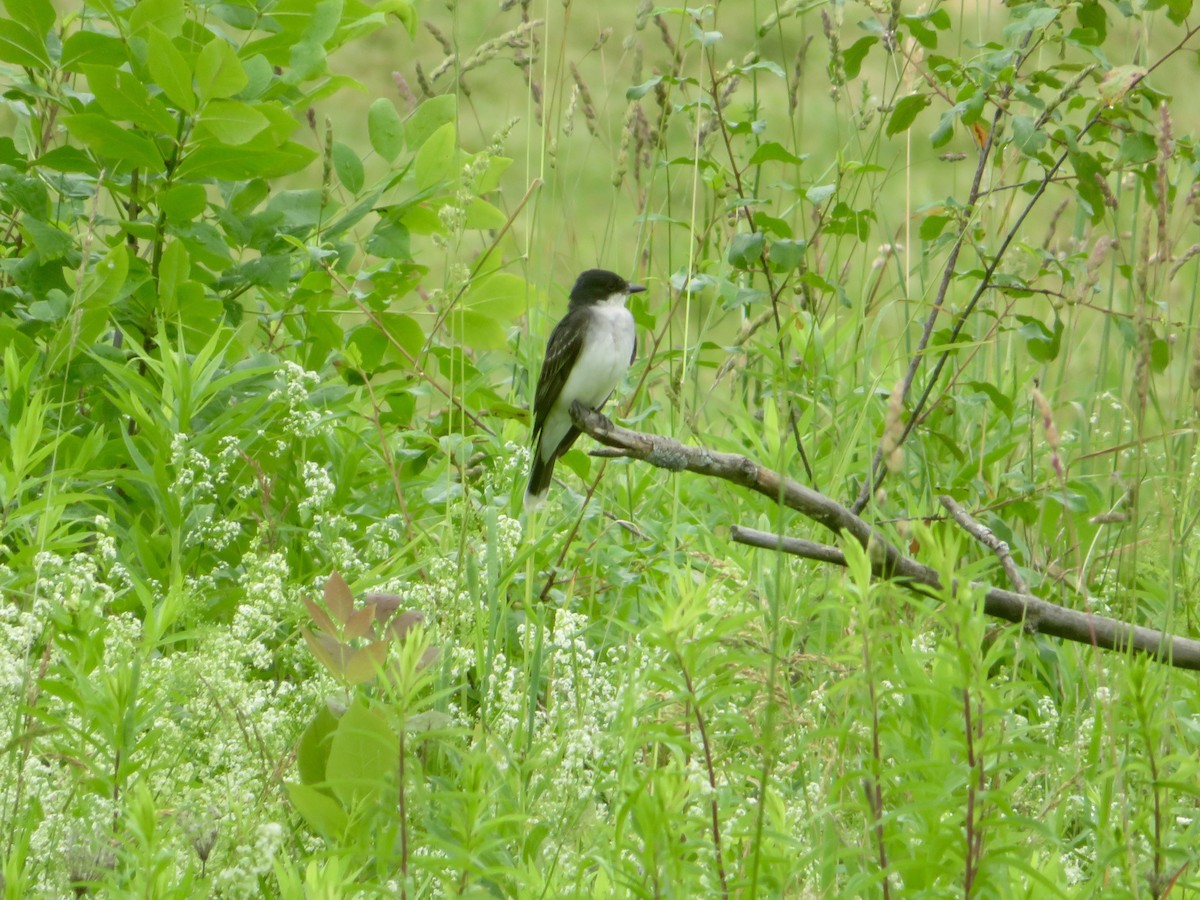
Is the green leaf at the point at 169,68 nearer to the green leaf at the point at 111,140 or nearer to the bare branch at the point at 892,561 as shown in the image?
the green leaf at the point at 111,140

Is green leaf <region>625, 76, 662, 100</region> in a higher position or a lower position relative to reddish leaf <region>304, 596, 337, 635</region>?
higher

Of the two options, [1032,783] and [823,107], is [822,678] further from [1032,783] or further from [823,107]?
[823,107]

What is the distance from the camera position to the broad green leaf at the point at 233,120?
11.7 feet

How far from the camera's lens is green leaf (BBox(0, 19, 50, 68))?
145 inches

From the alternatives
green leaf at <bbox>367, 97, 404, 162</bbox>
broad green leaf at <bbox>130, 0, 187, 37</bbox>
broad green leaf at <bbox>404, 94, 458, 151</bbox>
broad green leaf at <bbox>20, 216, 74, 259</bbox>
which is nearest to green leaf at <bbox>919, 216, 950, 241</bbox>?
broad green leaf at <bbox>404, 94, 458, 151</bbox>

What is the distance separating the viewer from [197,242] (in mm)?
3875

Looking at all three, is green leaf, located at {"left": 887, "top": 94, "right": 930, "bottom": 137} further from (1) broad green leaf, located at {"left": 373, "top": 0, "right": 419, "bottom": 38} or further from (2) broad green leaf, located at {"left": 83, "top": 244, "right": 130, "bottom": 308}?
(2) broad green leaf, located at {"left": 83, "top": 244, "right": 130, "bottom": 308}

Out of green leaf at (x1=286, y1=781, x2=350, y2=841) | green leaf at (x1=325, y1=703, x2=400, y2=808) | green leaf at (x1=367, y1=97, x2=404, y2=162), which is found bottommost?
green leaf at (x1=286, y1=781, x2=350, y2=841)

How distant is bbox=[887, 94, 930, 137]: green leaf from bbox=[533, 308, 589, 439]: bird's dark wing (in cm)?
199

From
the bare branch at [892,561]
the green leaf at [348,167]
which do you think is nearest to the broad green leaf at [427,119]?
the green leaf at [348,167]

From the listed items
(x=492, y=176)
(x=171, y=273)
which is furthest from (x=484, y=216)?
(x=171, y=273)

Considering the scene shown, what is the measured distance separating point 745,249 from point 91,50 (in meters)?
1.81

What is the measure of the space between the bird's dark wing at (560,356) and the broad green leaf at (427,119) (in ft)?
4.30

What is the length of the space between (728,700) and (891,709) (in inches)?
35.1
